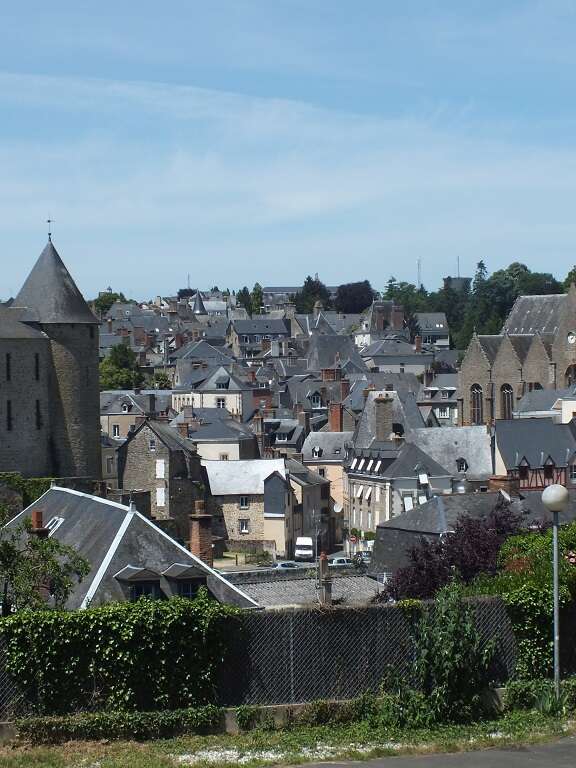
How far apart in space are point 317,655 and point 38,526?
41.6ft

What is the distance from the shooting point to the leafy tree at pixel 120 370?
396ft

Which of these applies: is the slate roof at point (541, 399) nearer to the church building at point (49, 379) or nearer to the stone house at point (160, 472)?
the stone house at point (160, 472)

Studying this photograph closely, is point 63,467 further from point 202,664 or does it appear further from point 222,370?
point 222,370

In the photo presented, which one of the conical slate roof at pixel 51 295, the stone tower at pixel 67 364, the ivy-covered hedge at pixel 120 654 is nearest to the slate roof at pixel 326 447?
the stone tower at pixel 67 364

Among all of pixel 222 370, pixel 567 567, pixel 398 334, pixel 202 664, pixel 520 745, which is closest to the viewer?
pixel 520 745

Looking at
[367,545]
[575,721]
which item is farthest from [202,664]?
[367,545]

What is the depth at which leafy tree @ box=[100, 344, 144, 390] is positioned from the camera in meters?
121

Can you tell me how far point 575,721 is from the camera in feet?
49.9

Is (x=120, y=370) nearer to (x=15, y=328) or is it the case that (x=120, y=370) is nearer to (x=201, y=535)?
(x=15, y=328)

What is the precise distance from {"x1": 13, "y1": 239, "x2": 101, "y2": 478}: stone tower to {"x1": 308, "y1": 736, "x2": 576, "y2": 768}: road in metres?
39.7

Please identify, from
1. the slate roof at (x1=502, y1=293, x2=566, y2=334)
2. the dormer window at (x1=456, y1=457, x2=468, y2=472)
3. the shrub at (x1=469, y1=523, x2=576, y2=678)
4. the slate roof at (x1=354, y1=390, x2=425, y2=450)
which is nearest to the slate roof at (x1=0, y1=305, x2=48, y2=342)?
the dormer window at (x1=456, y1=457, x2=468, y2=472)

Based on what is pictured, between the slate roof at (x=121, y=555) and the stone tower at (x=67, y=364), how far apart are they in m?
26.6

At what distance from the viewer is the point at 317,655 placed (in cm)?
1573

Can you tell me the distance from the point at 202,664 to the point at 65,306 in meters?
39.5
